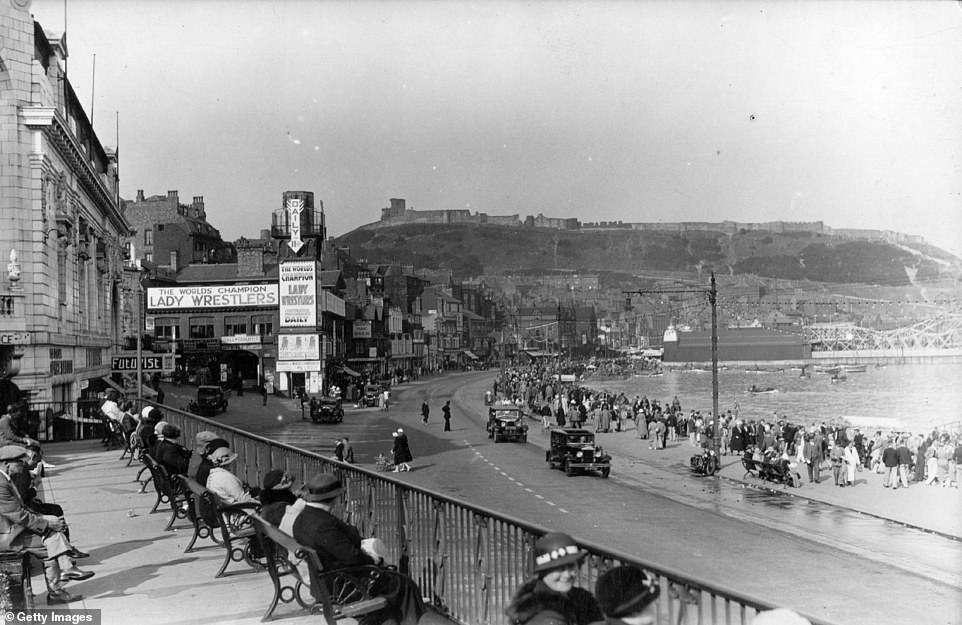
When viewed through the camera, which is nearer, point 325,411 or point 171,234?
point 325,411

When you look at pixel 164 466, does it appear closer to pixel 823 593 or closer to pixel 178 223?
pixel 823 593

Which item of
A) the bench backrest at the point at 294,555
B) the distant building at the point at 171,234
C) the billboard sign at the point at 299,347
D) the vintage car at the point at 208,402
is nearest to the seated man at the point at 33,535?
the bench backrest at the point at 294,555

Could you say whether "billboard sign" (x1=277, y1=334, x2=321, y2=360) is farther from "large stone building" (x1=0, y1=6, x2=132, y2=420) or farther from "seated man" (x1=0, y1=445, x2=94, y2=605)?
"seated man" (x1=0, y1=445, x2=94, y2=605)

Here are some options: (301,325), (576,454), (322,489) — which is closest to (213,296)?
(301,325)

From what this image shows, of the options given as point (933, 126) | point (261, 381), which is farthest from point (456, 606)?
point (261, 381)

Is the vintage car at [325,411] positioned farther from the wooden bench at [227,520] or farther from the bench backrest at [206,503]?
the bench backrest at [206,503]

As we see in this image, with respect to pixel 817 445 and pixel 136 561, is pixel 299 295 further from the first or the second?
pixel 136 561
